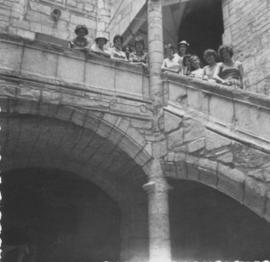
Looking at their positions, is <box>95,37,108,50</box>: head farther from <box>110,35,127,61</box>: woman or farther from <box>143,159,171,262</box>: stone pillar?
<box>143,159,171,262</box>: stone pillar

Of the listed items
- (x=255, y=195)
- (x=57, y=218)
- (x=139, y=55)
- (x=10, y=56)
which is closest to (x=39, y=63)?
(x=10, y=56)

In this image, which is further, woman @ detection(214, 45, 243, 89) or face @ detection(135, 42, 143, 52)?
face @ detection(135, 42, 143, 52)

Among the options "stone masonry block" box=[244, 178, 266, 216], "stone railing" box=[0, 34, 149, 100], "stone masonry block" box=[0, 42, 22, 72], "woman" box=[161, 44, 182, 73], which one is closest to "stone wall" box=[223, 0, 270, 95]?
"woman" box=[161, 44, 182, 73]

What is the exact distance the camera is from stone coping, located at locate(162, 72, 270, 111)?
4972 millimetres

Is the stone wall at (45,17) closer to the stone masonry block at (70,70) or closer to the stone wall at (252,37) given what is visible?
the stone wall at (252,37)

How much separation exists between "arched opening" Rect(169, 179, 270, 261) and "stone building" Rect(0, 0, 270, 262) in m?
0.02

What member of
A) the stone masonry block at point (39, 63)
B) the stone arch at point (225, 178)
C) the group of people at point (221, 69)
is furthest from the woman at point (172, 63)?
the stone masonry block at point (39, 63)

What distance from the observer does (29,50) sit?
5711 millimetres

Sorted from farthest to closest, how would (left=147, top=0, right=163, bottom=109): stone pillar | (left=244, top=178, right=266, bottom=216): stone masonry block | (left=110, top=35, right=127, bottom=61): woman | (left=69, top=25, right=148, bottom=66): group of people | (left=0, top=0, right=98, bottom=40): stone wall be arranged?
(left=0, top=0, right=98, bottom=40): stone wall
(left=110, top=35, right=127, bottom=61): woman
(left=69, top=25, right=148, bottom=66): group of people
(left=147, top=0, right=163, bottom=109): stone pillar
(left=244, top=178, right=266, bottom=216): stone masonry block

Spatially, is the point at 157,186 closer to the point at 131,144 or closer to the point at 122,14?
the point at 131,144

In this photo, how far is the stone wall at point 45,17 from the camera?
9602 millimetres

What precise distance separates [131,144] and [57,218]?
3245mm

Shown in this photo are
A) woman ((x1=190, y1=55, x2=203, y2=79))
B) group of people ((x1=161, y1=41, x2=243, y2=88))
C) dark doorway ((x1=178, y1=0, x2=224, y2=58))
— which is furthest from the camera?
dark doorway ((x1=178, y1=0, x2=224, y2=58))

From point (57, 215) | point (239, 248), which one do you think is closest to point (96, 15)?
point (57, 215)
